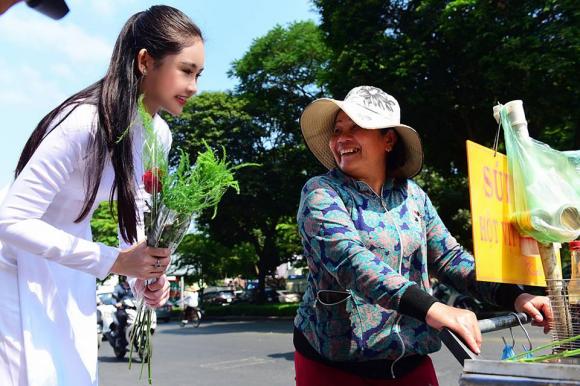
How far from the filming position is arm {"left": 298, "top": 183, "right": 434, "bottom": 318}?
162 cm

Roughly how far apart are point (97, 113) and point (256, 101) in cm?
2637

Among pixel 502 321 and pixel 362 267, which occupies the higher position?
pixel 362 267

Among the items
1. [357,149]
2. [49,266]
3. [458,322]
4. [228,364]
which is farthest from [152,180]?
[228,364]

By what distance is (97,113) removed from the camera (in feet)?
5.89

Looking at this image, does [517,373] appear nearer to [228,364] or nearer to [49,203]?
[49,203]

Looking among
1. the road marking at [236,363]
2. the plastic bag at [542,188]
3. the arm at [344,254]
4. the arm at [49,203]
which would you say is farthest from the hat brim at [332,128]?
the road marking at [236,363]

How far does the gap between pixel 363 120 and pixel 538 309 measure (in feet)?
2.67

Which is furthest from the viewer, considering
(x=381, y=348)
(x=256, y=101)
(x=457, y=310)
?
(x=256, y=101)

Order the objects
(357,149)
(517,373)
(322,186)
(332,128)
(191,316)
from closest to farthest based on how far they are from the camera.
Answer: (517,373)
(322,186)
(357,149)
(332,128)
(191,316)

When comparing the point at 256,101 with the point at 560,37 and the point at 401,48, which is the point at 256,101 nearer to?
the point at 401,48

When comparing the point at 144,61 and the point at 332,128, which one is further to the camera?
the point at 332,128

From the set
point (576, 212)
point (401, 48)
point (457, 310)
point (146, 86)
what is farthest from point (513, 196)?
point (401, 48)

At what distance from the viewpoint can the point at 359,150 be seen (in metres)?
2.11

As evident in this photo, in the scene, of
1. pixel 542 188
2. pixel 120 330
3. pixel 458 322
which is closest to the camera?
pixel 458 322
